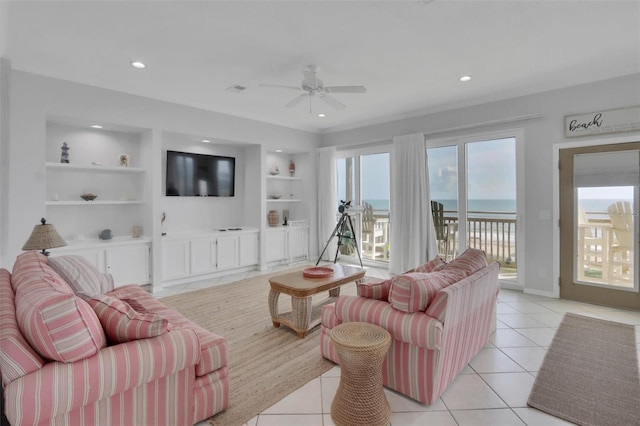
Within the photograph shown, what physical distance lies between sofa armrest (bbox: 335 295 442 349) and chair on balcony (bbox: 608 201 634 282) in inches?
133

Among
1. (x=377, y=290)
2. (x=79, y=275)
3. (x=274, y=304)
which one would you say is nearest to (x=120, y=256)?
(x=79, y=275)

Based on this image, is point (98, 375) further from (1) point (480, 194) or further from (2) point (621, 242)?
(2) point (621, 242)

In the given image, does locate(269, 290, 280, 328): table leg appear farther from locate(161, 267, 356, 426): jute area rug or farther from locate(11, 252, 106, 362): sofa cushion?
locate(11, 252, 106, 362): sofa cushion

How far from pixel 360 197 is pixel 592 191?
3.43m

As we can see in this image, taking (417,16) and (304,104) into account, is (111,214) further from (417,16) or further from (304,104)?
(417,16)

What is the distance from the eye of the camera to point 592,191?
380cm

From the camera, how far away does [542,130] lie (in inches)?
160

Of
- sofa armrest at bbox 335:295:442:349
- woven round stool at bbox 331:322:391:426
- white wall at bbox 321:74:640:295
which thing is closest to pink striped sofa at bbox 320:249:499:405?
sofa armrest at bbox 335:295:442:349

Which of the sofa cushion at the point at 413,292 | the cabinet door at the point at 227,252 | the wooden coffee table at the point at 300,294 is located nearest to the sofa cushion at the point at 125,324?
the sofa cushion at the point at 413,292

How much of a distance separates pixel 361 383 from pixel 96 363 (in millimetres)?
1329

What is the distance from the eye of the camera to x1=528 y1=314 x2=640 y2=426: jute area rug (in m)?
1.91

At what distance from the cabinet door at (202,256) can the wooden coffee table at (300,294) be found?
7.21 ft

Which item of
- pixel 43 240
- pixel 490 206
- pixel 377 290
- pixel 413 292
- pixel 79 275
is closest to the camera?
pixel 413 292

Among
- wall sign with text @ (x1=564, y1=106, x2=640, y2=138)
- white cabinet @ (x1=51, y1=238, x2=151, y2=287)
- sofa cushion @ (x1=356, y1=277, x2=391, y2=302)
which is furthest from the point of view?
white cabinet @ (x1=51, y1=238, x2=151, y2=287)
